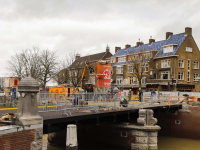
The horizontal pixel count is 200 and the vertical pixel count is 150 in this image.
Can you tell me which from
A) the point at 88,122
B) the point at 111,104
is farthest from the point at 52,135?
the point at 88,122

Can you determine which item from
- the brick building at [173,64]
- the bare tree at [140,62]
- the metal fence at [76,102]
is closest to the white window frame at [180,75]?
the brick building at [173,64]

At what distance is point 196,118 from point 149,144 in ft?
43.7

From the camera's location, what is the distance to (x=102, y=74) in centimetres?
2992

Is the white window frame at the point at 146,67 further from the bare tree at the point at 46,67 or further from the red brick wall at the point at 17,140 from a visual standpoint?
the red brick wall at the point at 17,140

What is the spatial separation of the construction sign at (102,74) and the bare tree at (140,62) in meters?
30.5

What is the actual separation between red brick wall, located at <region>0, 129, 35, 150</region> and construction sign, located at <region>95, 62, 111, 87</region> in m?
18.9

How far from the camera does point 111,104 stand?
69.5 feet

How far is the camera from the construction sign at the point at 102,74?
97.6ft

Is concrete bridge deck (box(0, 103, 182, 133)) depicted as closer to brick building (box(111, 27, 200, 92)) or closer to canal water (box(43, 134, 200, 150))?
canal water (box(43, 134, 200, 150))

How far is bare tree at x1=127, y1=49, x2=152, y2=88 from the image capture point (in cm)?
6128

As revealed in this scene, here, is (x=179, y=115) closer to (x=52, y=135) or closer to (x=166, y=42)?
(x=52, y=135)

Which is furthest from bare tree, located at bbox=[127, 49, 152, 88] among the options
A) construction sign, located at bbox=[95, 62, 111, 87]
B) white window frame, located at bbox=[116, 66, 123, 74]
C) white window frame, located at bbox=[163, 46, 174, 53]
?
construction sign, located at bbox=[95, 62, 111, 87]

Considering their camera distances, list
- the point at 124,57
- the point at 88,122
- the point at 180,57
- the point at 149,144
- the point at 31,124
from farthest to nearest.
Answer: the point at 124,57 < the point at 180,57 < the point at 149,144 < the point at 88,122 < the point at 31,124

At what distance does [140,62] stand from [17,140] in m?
54.2
